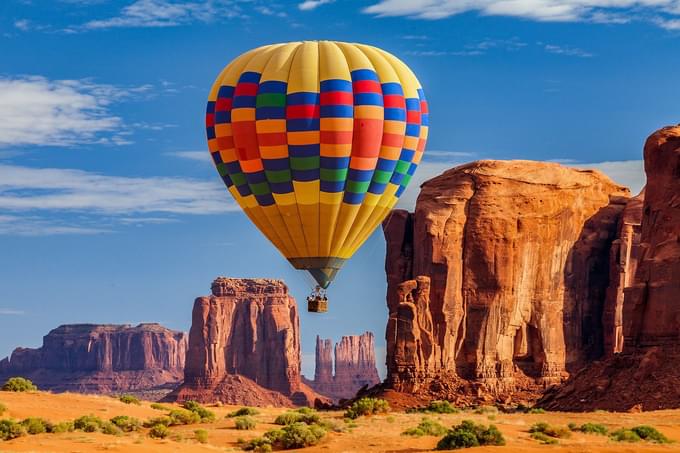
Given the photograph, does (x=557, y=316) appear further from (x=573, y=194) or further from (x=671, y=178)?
(x=671, y=178)

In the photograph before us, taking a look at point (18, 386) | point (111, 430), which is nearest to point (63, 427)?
point (111, 430)

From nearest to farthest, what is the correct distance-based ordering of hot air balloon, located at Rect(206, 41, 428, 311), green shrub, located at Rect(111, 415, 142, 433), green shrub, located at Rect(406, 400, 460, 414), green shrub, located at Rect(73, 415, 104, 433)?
green shrub, located at Rect(73, 415, 104, 433) < hot air balloon, located at Rect(206, 41, 428, 311) < green shrub, located at Rect(111, 415, 142, 433) < green shrub, located at Rect(406, 400, 460, 414)

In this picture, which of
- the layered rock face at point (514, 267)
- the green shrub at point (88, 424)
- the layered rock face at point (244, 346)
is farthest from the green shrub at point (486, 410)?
the layered rock face at point (244, 346)

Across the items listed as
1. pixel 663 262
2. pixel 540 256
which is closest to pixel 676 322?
pixel 663 262

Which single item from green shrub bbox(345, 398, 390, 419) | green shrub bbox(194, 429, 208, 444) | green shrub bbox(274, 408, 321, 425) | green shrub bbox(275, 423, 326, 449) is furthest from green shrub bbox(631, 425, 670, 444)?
green shrub bbox(345, 398, 390, 419)

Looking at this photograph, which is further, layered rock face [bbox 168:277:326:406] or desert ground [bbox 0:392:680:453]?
layered rock face [bbox 168:277:326:406]

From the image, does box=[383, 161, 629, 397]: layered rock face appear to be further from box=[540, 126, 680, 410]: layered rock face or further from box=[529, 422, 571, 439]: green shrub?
box=[529, 422, 571, 439]: green shrub

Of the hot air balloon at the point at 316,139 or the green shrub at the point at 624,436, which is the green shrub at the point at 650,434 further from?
the hot air balloon at the point at 316,139

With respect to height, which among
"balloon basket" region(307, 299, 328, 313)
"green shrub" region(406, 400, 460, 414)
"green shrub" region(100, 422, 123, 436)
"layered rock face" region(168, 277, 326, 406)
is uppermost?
"layered rock face" region(168, 277, 326, 406)
